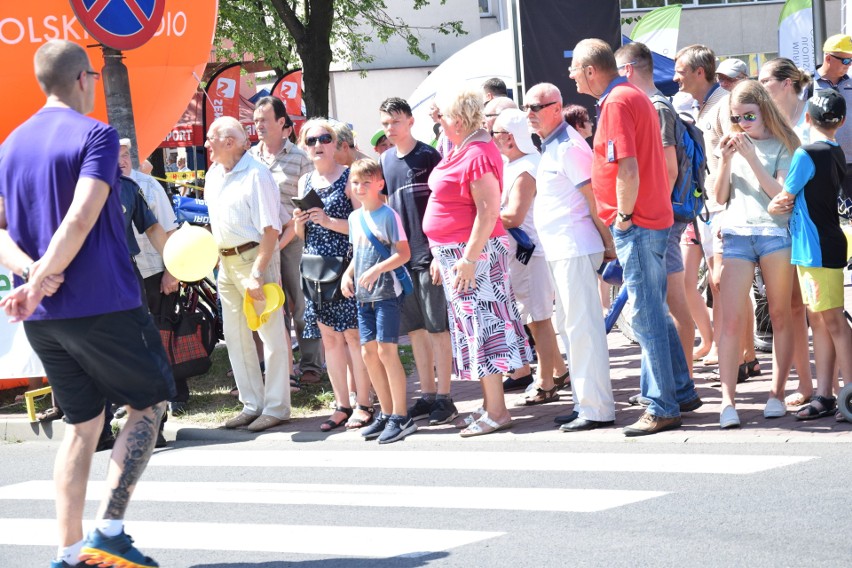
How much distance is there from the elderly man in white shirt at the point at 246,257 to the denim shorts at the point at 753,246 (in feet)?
10.0

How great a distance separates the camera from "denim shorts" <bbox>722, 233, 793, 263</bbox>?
23.2ft

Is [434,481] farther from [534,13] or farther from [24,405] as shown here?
[534,13]

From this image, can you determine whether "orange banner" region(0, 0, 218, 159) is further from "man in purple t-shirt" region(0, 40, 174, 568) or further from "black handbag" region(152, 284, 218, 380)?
"man in purple t-shirt" region(0, 40, 174, 568)

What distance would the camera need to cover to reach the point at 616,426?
7551 mm

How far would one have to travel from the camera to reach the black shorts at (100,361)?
5.00m

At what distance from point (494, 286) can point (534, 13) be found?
5056 millimetres

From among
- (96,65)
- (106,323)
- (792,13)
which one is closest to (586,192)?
(106,323)

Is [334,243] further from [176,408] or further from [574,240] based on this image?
[176,408]

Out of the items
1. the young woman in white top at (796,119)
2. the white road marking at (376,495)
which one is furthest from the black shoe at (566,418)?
the white road marking at (376,495)

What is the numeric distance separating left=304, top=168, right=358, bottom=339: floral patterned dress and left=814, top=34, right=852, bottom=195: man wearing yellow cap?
12.1 feet

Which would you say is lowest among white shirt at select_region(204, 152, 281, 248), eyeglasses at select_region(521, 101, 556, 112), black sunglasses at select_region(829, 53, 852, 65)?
white shirt at select_region(204, 152, 281, 248)

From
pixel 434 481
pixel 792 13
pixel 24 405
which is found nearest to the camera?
pixel 434 481

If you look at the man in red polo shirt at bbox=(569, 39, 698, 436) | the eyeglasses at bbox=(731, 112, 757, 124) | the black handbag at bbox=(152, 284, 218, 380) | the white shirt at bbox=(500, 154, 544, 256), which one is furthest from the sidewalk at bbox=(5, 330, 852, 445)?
the eyeglasses at bbox=(731, 112, 757, 124)

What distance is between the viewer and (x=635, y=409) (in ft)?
26.3
